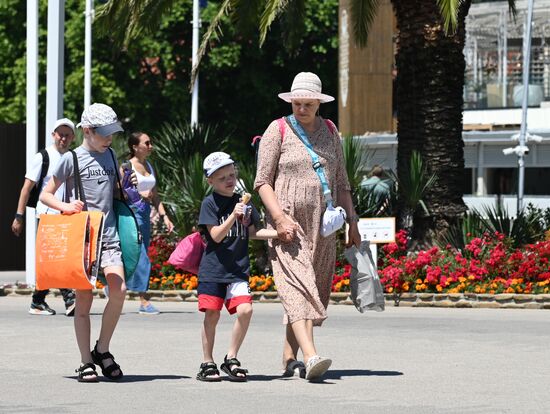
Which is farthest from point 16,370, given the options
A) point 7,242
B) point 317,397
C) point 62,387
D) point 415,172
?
point 7,242

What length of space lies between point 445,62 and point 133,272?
35.4 feet

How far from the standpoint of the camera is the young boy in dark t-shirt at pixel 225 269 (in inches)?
387

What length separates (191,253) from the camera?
10023mm

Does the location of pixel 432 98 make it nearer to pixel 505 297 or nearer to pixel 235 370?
pixel 505 297

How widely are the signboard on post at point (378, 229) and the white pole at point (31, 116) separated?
414 cm

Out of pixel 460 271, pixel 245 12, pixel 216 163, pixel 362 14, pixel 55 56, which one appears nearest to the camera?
pixel 216 163

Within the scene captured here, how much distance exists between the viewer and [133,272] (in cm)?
999

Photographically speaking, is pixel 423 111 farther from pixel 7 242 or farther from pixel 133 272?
pixel 133 272

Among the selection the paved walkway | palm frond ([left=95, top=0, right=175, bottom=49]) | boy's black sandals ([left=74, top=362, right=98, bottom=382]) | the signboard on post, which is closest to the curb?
the paved walkway

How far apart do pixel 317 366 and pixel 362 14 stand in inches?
509

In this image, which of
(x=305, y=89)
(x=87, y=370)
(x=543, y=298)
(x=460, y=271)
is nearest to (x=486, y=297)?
(x=543, y=298)

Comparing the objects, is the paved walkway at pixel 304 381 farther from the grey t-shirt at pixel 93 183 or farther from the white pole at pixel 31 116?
the white pole at pixel 31 116

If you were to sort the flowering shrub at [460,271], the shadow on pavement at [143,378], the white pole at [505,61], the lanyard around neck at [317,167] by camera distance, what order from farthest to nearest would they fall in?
the white pole at [505,61] < the flowering shrub at [460,271] < the lanyard around neck at [317,167] < the shadow on pavement at [143,378]

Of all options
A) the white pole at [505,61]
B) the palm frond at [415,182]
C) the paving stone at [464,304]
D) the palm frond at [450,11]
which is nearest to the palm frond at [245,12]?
the palm frond at [415,182]
